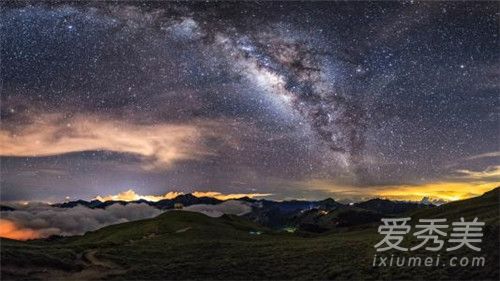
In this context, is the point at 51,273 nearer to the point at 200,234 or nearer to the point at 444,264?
the point at 444,264

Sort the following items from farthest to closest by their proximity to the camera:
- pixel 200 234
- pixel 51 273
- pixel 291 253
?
pixel 200 234, pixel 291 253, pixel 51 273

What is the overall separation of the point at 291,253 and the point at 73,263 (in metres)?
24.9

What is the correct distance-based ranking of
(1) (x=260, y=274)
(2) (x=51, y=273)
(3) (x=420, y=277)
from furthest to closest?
(1) (x=260, y=274) < (2) (x=51, y=273) < (3) (x=420, y=277)

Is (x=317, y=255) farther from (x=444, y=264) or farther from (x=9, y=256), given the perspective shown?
(x=9, y=256)

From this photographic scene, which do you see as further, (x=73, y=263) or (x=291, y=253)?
(x=291, y=253)

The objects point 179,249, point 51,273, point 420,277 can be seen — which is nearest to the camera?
point 420,277

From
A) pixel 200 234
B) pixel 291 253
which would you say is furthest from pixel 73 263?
pixel 200 234

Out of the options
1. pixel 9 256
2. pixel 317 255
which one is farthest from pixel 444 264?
pixel 9 256

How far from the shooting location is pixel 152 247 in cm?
6781

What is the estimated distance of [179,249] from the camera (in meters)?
64.9

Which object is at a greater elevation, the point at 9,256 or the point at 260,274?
the point at 9,256

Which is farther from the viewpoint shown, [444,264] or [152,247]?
[152,247]

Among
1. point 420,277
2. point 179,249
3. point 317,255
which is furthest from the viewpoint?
point 179,249

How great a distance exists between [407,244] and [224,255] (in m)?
23.2
